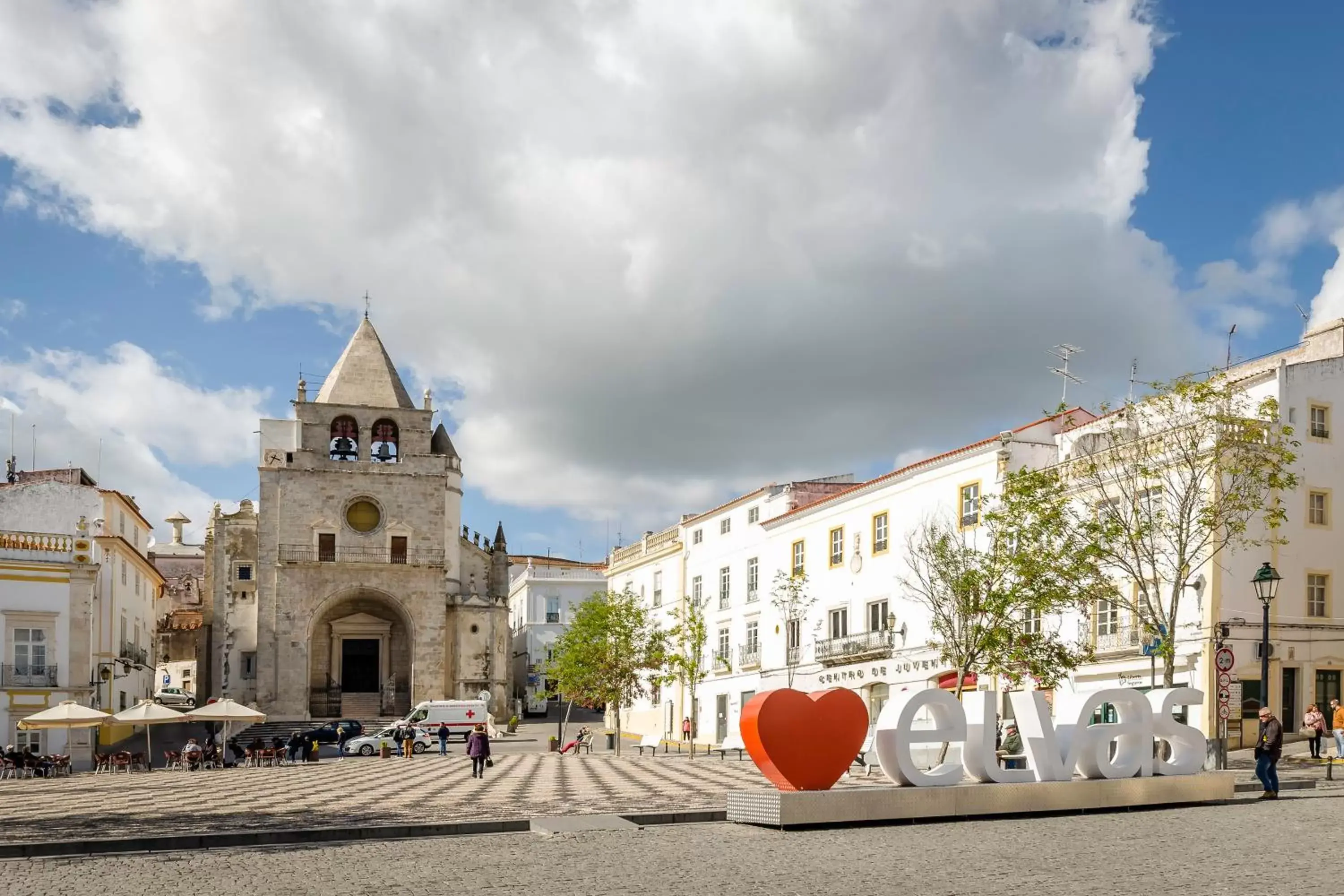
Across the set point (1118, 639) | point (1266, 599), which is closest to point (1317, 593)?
point (1118, 639)

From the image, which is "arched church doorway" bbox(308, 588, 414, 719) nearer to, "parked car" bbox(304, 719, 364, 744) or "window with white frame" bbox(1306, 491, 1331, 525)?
"parked car" bbox(304, 719, 364, 744)

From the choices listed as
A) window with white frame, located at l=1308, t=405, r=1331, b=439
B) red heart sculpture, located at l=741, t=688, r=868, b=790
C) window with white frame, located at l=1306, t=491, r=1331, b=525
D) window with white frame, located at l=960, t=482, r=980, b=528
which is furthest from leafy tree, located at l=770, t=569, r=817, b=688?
red heart sculpture, located at l=741, t=688, r=868, b=790

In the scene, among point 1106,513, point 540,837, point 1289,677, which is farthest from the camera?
point 1289,677

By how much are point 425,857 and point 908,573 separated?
29125mm

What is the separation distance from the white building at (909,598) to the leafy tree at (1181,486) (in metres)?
0.97

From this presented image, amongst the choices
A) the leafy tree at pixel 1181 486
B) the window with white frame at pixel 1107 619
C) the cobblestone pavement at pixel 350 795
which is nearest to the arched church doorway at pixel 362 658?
the cobblestone pavement at pixel 350 795

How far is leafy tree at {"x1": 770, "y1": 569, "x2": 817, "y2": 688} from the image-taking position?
4762 cm

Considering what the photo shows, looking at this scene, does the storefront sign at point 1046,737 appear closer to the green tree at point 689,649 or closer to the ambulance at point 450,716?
the green tree at point 689,649

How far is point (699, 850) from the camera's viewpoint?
14430mm

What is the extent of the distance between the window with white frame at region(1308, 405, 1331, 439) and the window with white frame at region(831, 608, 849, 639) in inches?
659

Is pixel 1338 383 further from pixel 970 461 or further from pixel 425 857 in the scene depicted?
pixel 425 857

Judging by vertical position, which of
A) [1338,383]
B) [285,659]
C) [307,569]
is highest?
[1338,383]

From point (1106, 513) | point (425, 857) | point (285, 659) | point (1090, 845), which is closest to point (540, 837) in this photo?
point (425, 857)

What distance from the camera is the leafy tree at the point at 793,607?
156 ft
